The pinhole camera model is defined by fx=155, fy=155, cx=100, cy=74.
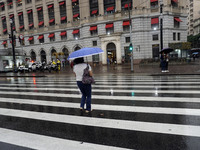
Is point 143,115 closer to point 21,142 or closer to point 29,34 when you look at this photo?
point 21,142

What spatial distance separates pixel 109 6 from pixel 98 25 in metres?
4.87

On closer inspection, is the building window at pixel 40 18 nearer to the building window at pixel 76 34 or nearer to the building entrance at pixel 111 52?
the building window at pixel 76 34

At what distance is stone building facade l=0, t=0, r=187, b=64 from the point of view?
103 ft

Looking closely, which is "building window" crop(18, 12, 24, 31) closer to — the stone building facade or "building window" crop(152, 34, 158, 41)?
the stone building facade

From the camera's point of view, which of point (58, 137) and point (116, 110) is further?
point (116, 110)

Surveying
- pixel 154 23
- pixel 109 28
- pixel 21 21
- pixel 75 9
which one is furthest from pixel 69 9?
pixel 154 23

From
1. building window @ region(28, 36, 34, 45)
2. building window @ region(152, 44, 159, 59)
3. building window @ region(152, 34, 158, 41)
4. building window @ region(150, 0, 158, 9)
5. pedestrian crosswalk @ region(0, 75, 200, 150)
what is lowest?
pedestrian crosswalk @ region(0, 75, 200, 150)

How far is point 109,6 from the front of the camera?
34.7 meters

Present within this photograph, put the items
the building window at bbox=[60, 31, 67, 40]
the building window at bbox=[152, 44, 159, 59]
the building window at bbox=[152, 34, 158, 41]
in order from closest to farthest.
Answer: the building window at bbox=[152, 34, 158, 41] → the building window at bbox=[152, 44, 159, 59] → the building window at bbox=[60, 31, 67, 40]

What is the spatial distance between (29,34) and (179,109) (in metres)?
47.3

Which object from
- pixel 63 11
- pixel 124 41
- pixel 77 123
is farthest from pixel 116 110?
pixel 63 11

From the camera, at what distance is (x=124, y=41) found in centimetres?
3322

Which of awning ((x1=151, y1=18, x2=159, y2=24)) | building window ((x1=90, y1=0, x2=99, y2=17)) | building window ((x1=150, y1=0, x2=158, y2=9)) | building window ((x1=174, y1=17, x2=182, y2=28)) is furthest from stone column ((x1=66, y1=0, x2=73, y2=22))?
building window ((x1=174, y1=17, x2=182, y2=28))

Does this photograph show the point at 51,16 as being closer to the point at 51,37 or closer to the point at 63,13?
the point at 63,13
